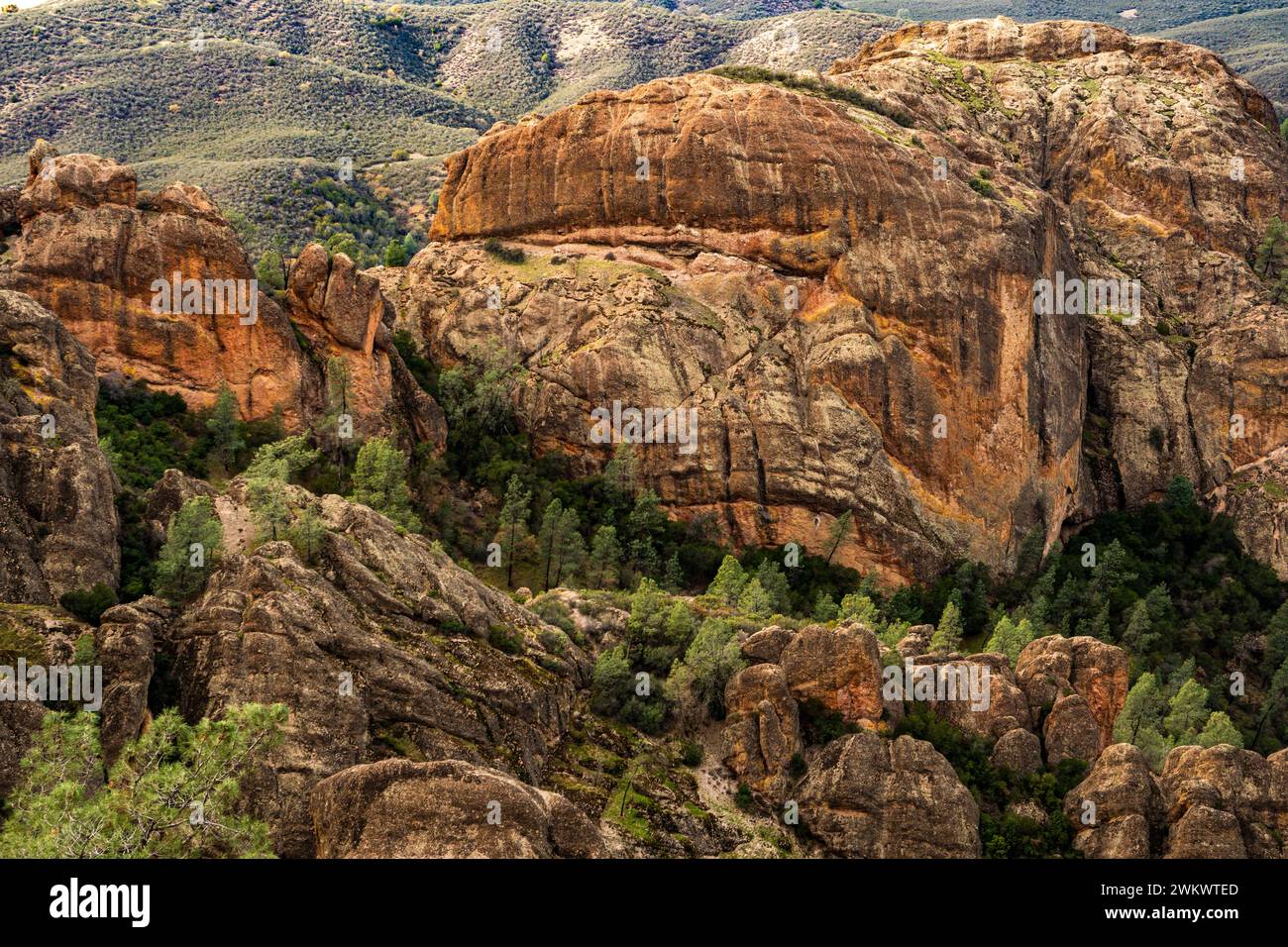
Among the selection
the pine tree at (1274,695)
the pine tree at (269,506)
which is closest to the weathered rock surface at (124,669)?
the pine tree at (269,506)

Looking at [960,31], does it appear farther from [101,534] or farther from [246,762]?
[246,762]

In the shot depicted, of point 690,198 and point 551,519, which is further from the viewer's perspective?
point 690,198

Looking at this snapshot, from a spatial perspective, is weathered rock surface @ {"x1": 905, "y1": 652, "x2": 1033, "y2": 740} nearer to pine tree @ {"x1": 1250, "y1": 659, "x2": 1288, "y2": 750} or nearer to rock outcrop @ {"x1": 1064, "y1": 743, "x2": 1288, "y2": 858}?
rock outcrop @ {"x1": 1064, "y1": 743, "x2": 1288, "y2": 858}

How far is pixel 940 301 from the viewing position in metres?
108

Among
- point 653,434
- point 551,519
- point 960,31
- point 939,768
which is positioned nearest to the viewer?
point 939,768

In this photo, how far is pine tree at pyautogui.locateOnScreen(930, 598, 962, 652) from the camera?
274ft

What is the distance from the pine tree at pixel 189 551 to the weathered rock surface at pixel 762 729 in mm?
25701

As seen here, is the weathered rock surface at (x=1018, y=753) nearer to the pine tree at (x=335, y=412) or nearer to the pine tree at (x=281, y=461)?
the pine tree at (x=281, y=461)

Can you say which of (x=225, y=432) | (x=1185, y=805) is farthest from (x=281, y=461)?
(x=1185, y=805)

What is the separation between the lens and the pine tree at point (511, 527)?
91.1 meters

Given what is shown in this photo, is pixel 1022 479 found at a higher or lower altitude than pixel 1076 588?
higher

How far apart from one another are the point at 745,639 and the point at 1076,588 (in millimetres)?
43158

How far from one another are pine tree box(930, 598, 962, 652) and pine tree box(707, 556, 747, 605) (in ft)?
40.4

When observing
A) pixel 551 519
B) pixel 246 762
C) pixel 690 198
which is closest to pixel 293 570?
pixel 246 762
